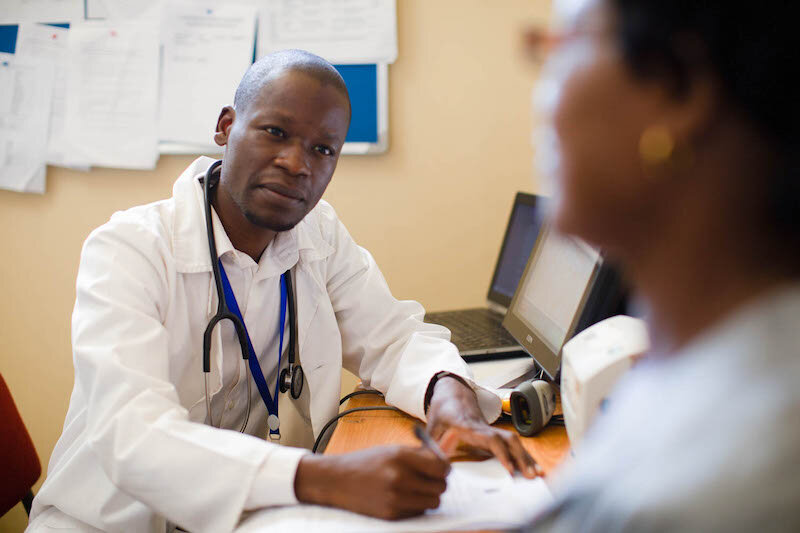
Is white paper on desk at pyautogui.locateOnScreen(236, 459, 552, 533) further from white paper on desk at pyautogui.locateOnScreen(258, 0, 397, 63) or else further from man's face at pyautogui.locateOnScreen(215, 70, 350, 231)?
white paper on desk at pyautogui.locateOnScreen(258, 0, 397, 63)

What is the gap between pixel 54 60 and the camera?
212cm

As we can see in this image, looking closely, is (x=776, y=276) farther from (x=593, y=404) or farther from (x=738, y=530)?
(x=593, y=404)

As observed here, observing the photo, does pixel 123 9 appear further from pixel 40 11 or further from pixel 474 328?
pixel 474 328

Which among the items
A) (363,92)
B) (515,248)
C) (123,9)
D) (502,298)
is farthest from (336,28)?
(502,298)

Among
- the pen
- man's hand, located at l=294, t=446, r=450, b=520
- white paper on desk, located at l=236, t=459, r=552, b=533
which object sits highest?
the pen

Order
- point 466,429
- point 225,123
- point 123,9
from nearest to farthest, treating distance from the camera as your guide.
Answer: point 466,429 → point 225,123 → point 123,9

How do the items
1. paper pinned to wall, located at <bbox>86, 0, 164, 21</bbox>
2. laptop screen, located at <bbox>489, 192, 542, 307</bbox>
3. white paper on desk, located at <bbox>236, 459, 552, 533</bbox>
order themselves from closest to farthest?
white paper on desk, located at <bbox>236, 459, 552, 533</bbox> → laptop screen, located at <bbox>489, 192, 542, 307</bbox> → paper pinned to wall, located at <bbox>86, 0, 164, 21</bbox>

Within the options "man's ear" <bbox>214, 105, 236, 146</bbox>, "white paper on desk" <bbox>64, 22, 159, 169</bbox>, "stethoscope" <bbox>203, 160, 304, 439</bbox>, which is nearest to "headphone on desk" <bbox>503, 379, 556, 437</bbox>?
"stethoscope" <bbox>203, 160, 304, 439</bbox>

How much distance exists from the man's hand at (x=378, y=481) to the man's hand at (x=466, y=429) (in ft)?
0.48

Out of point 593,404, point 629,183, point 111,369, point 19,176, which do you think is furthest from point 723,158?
point 19,176

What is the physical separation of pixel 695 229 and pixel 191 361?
96 centimetres

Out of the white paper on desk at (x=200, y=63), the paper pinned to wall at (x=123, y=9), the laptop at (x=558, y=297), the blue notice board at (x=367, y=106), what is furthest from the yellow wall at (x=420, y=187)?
the laptop at (x=558, y=297)

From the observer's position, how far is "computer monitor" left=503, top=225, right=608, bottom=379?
1.07 metres

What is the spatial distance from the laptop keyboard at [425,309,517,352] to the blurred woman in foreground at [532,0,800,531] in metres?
1.07
